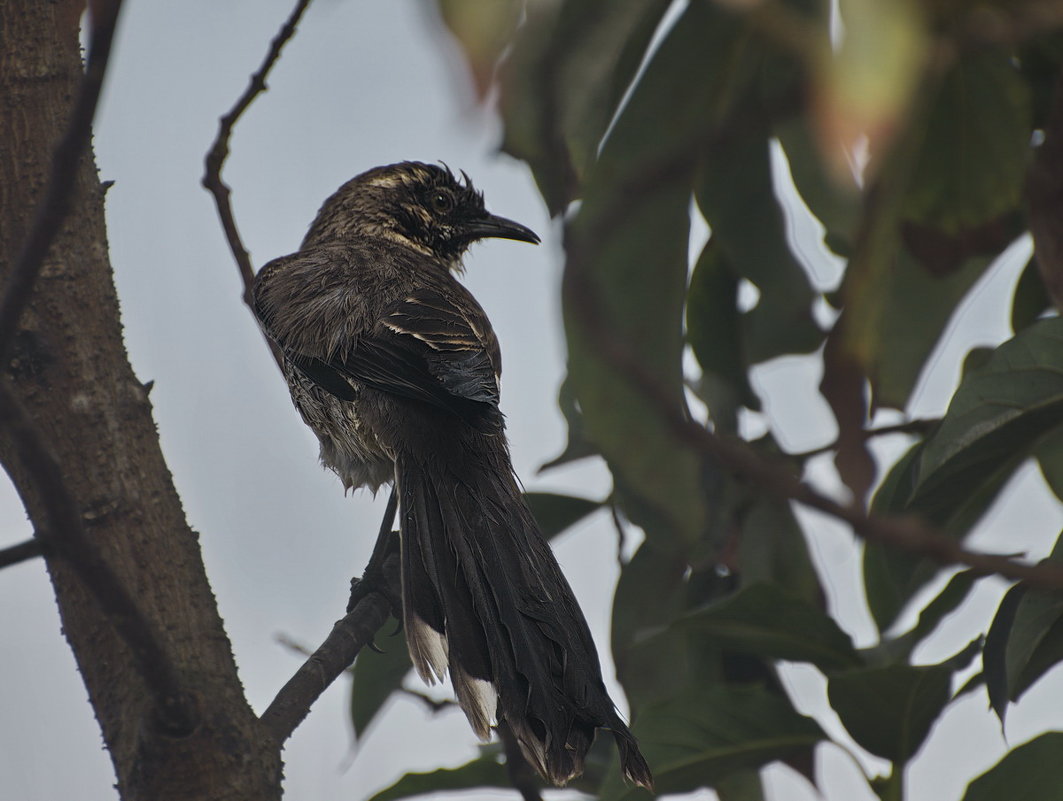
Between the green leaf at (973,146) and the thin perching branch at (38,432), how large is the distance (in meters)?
1.32

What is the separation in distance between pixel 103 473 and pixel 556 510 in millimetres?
1458

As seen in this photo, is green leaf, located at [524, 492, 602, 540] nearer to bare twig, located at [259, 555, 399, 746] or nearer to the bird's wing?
the bird's wing


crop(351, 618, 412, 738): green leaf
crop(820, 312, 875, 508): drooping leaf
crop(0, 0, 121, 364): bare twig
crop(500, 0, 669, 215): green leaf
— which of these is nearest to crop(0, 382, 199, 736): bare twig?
crop(0, 0, 121, 364): bare twig

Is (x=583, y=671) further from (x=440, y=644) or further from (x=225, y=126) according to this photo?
(x=225, y=126)

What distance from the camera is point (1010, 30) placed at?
100cm

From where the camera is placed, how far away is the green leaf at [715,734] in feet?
8.27

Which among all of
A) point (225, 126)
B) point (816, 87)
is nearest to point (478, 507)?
point (225, 126)

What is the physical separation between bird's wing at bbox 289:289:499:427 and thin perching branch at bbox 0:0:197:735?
5.33ft

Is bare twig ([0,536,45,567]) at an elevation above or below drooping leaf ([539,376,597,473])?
below

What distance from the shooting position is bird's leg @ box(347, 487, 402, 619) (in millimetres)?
3451

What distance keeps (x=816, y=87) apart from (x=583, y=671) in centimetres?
183

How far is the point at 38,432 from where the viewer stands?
5.11 ft

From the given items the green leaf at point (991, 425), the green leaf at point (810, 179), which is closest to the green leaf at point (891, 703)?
the green leaf at point (991, 425)

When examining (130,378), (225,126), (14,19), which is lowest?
(130,378)
